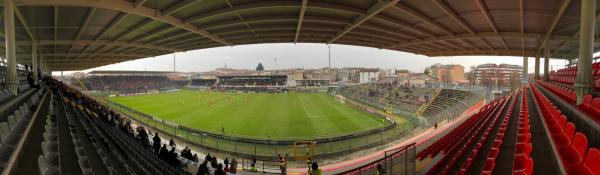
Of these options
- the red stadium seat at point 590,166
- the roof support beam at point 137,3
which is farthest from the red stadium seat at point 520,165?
the roof support beam at point 137,3

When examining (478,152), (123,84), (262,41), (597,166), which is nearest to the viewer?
(597,166)

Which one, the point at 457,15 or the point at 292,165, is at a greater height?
the point at 457,15

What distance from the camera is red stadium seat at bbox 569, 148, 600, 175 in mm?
2537

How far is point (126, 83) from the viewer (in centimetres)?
7731

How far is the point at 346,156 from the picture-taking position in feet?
51.7

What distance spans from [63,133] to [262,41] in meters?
13.2

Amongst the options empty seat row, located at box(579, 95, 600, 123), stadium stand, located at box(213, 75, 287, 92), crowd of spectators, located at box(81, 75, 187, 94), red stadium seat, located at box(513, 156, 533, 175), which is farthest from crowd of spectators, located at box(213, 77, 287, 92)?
red stadium seat, located at box(513, 156, 533, 175)

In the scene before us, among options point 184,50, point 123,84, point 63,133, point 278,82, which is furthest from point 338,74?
point 63,133

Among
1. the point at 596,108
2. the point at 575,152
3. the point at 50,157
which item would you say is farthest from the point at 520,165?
the point at 50,157

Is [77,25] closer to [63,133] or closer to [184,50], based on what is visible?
[184,50]

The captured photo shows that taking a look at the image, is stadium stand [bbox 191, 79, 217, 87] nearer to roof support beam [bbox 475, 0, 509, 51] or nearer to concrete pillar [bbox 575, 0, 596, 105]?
roof support beam [bbox 475, 0, 509, 51]

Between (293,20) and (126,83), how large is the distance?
3112 inches

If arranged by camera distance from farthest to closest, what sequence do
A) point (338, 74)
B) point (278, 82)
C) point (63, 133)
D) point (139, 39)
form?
point (338, 74), point (278, 82), point (139, 39), point (63, 133)

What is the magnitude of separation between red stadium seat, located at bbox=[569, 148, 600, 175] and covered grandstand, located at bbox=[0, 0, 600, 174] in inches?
0.4
